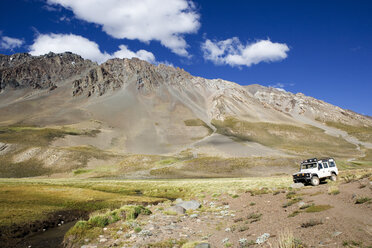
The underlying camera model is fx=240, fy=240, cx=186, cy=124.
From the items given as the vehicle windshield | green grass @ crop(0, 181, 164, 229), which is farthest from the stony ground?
the vehicle windshield

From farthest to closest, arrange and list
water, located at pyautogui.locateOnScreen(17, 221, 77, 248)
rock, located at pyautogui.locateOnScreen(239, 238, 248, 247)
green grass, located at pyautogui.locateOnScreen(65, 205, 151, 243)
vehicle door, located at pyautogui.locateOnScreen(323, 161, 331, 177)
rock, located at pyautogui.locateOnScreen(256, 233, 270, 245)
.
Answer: vehicle door, located at pyautogui.locateOnScreen(323, 161, 331, 177)
green grass, located at pyautogui.locateOnScreen(65, 205, 151, 243)
water, located at pyautogui.locateOnScreen(17, 221, 77, 248)
rock, located at pyautogui.locateOnScreen(239, 238, 248, 247)
rock, located at pyautogui.locateOnScreen(256, 233, 270, 245)

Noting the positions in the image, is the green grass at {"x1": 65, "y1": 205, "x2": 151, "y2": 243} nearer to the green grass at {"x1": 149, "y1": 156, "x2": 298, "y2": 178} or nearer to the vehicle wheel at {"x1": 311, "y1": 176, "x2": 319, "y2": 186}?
the vehicle wheel at {"x1": 311, "y1": 176, "x2": 319, "y2": 186}

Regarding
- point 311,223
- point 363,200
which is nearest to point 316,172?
point 363,200

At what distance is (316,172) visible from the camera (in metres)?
30.1

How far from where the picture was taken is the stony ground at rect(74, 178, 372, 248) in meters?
11.0

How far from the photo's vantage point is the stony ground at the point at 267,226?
1095cm

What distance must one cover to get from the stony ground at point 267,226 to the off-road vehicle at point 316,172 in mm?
8927

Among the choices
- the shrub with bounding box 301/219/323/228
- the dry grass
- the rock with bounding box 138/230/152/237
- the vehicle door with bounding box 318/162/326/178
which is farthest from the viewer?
the vehicle door with bounding box 318/162/326/178

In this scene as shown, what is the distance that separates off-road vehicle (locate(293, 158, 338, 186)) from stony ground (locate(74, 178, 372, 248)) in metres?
8.93

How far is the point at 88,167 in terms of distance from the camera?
118m

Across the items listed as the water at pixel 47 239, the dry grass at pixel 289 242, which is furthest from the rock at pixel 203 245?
the water at pixel 47 239

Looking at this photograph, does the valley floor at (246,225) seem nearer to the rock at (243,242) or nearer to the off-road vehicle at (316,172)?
the rock at (243,242)

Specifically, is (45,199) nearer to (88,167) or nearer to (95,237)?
(95,237)

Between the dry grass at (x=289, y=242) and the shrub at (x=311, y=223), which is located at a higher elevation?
the dry grass at (x=289, y=242)
